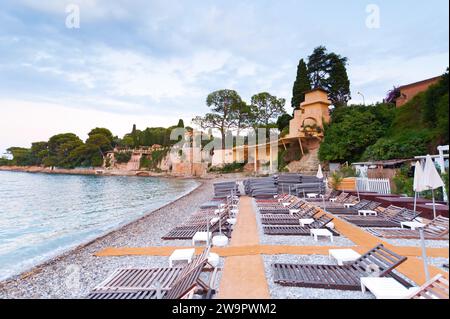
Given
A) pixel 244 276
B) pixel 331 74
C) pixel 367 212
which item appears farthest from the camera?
pixel 331 74

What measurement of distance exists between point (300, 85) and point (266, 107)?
32.8ft

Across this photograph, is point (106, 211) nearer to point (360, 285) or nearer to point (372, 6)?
point (360, 285)

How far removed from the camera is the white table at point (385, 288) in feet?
10.9

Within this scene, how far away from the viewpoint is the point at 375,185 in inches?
551

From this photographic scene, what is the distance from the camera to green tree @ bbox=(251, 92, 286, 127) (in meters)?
45.1

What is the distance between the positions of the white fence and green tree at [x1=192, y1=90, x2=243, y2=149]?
31037 mm

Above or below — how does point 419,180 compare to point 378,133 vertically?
below

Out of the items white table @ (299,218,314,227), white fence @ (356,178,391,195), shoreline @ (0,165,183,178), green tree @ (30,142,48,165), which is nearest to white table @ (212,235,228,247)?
white table @ (299,218,314,227)

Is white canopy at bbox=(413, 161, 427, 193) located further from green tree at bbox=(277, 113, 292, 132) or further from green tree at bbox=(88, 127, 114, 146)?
green tree at bbox=(88, 127, 114, 146)

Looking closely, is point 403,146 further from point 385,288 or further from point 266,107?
point 266,107

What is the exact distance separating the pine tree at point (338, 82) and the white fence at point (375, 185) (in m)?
23.0

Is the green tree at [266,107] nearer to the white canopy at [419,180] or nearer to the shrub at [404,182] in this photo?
the shrub at [404,182]

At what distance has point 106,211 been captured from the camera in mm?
17031

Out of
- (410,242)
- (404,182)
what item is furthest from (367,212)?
(404,182)
